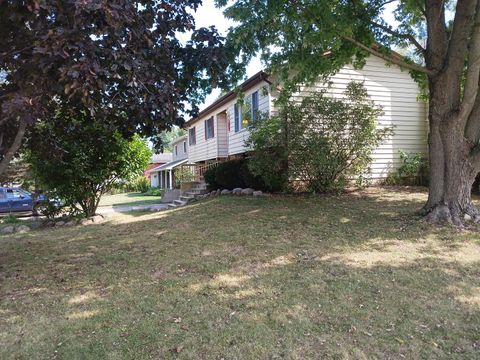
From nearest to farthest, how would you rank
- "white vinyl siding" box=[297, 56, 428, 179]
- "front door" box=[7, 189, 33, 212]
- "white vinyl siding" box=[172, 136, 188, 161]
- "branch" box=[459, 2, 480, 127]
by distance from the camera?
"branch" box=[459, 2, 480, 127], "white vinyl siding" box=[297, 56, 428, 179], "front door" box=[7, 189, 33, 212], "white vinyl siding" box=[172, 136, 188, 161]

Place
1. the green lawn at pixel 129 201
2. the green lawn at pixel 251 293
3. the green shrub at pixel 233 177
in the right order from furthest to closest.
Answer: the green lawn at pixel 129 201 → the green shrub at pixel 233 177 → the green lawn at pixel 251 293

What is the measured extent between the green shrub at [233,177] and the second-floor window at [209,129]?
4942mm

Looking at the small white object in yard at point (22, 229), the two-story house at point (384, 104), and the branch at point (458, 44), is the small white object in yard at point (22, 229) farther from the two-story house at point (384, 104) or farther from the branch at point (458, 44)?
the branch at point (458, 44)

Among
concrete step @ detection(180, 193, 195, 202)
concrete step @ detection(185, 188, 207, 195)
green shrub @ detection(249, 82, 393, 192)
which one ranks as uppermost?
green shrub @ detection(249, 82, 393, 192)

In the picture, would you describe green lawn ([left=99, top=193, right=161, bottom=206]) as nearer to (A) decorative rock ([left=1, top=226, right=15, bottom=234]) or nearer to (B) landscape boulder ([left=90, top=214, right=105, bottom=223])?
(B) landscape boulder ([left=90, top=214, right=105, bottom=223])

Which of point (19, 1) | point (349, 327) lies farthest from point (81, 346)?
point (19, 1)

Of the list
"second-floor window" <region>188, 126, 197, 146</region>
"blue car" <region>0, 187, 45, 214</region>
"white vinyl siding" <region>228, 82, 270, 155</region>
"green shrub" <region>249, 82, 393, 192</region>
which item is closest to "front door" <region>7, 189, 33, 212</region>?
"blue car" <region>0, 187, 45, 214</region>

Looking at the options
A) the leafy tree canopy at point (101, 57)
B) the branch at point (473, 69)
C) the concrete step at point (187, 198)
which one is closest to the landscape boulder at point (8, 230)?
the leafy tree canopy at point (101, 57)

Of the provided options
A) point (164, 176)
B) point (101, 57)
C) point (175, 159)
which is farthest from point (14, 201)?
point (164, 176)

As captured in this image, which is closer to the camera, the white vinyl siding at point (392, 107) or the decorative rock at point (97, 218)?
the decorative rock at point (97, 218)

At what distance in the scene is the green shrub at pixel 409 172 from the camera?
1408cm

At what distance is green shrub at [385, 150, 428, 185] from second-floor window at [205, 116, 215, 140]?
9615mm

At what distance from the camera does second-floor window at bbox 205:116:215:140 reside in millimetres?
20281

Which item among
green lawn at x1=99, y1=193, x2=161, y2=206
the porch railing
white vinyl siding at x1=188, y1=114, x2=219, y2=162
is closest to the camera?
the porch railing
